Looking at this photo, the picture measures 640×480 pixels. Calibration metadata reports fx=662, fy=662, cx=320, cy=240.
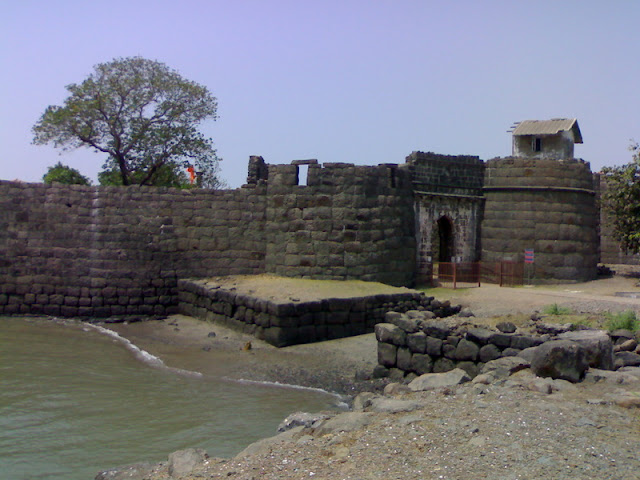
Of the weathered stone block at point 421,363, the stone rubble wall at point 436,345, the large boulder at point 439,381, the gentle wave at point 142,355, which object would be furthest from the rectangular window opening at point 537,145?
the large boulder at point 439,381

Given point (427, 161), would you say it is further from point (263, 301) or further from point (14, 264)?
point (14, 264)

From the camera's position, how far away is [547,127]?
31.9 meters

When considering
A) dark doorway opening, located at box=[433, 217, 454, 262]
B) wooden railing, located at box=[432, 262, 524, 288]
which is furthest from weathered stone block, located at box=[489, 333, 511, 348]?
dark doorway opening, located at box=[433, 217, 454, 262]

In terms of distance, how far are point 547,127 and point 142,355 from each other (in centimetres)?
2485

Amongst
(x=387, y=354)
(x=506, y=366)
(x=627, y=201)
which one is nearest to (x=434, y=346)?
(x=387, y=354)

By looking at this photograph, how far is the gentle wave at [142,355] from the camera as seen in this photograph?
12.0 m

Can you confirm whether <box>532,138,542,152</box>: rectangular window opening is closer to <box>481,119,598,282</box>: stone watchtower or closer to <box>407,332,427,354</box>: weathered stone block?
<box>481,119,598,282</box>: stone watchtower

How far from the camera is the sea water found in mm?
7770

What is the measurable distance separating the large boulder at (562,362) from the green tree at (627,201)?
54.7 ft

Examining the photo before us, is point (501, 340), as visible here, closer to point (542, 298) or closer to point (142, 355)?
point (142, 355)

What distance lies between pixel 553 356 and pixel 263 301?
8.02m

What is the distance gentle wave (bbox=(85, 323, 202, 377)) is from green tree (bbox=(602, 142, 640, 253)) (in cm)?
1648

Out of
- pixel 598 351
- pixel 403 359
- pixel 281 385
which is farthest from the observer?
pixel 281 385

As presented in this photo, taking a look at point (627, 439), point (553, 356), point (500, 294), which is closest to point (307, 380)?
point (553, 356)
